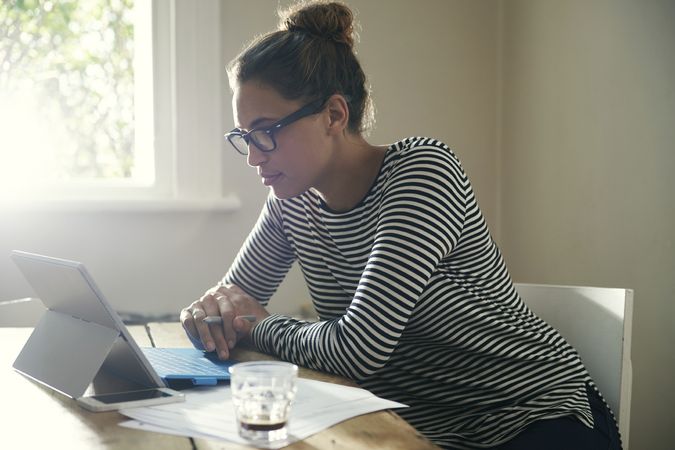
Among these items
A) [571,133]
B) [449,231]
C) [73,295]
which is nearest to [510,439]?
[449,231]

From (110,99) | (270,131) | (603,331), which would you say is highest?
(110,99)

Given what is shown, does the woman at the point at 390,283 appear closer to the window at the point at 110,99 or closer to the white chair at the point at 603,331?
the white chair at the point at 603,331

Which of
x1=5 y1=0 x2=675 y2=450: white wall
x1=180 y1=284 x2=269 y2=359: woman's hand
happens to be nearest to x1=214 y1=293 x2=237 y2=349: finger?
x1=180 y1=284 x2=269 y2=359: woman's hand

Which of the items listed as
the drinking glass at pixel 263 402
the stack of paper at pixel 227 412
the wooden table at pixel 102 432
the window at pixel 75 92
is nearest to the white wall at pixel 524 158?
the window at pixel 75 92

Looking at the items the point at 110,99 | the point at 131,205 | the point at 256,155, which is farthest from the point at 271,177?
the point at 110,99

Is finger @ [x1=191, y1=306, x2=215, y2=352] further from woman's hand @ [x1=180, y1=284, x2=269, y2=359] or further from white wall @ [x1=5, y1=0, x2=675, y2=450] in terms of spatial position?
white wall @ [x1=5, y1=0, x2=675, y2=450]

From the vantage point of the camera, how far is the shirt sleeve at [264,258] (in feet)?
5.29

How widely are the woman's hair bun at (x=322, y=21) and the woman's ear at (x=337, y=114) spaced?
0.11m

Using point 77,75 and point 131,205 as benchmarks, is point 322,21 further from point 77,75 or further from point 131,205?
point 77,75

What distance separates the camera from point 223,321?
1.31 meters

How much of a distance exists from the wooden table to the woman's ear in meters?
0.63

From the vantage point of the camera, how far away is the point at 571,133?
2.27 metres

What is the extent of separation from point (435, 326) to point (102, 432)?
621 millimetres

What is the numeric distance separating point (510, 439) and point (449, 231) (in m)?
0.32
